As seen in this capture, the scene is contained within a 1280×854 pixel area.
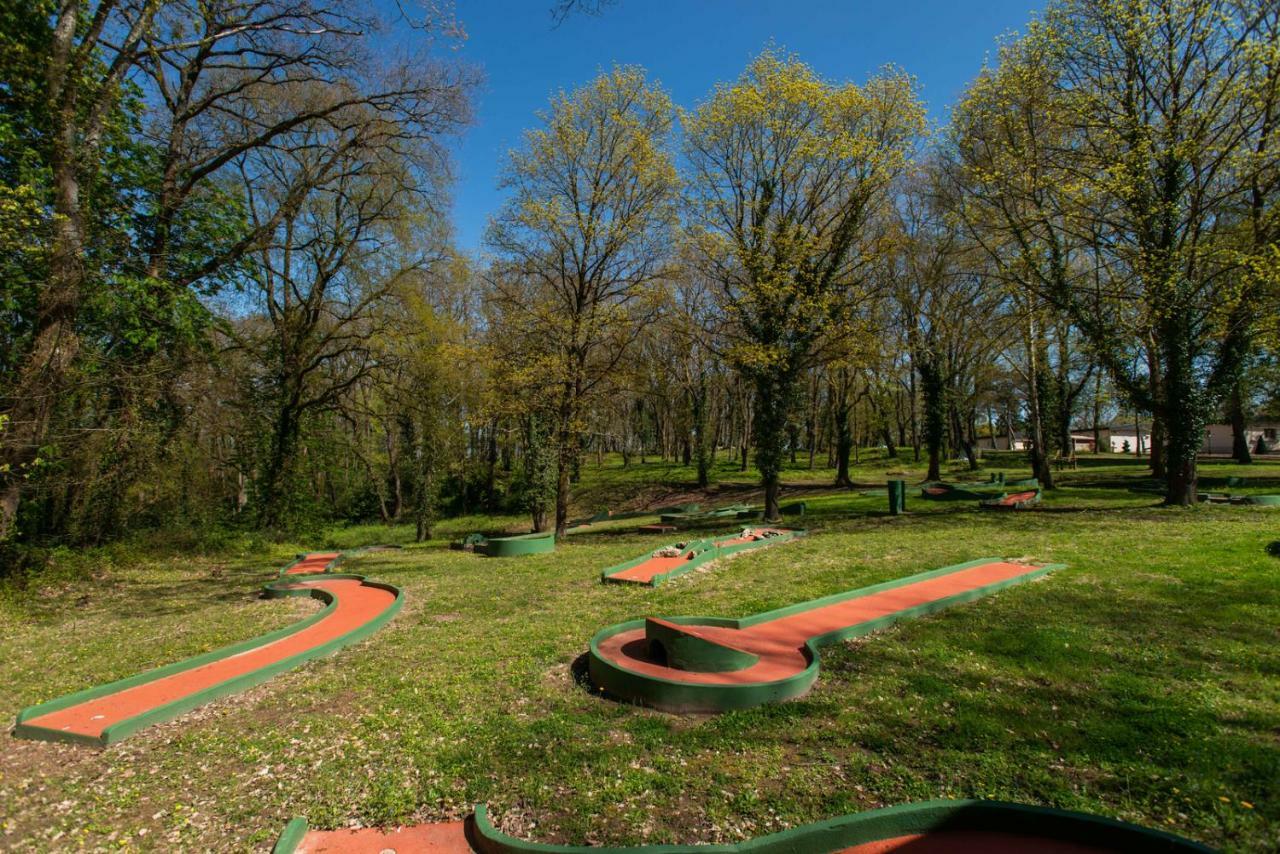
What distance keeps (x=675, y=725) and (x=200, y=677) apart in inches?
221

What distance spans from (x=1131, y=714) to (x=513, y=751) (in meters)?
5.04

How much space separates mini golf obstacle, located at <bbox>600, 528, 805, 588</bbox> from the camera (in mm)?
11922

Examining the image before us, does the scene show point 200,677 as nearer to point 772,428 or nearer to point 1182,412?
point 772,428

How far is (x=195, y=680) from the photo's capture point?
22.8 ft

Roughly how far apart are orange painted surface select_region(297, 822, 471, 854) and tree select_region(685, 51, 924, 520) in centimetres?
1551

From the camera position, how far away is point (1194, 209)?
1567 centimetres

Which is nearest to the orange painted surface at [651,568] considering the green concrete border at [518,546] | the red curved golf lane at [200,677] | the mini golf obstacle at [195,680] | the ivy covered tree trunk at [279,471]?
the mini golf obstacle at [195,680]

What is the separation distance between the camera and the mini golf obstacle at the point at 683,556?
11922 millimetres

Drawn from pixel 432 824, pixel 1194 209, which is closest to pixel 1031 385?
pixel 1194 209

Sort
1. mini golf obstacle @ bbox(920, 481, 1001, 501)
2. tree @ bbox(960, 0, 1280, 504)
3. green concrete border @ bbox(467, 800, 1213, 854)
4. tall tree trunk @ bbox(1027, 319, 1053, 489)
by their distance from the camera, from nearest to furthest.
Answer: green concrete border @ bbox(467, 800, 1213, 854)
tree @ bbox(960, 0, 1280, 504)
mini golf obstacle @ bbox(920, 481, 1001, 501)
tall tree trunk @ bbox(1027, 319, 1053, 489)

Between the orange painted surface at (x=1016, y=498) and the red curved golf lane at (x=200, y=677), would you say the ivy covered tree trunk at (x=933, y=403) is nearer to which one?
the orange painted surface at (x=1016, y=498)

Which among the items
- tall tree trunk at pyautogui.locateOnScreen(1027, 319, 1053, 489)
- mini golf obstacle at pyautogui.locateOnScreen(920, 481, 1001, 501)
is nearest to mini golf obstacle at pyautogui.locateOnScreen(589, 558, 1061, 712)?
mini golf obstacle at pyautogui.locateOnScreen(920, 481, 1001, 501)

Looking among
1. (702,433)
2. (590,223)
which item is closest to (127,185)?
(590,223)

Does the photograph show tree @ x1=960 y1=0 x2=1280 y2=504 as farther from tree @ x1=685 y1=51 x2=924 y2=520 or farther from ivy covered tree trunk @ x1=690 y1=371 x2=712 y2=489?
ivy covered tree trunk @ x1=690 y1=371 x2=712 y2=489
